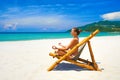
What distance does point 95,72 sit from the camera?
249 inches

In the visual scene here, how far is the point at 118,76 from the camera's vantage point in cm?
582

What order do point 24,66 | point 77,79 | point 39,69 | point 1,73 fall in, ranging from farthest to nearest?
point 24,66, point 39,69, point 1,73, point 77,79

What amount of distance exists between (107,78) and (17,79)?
2.11 m

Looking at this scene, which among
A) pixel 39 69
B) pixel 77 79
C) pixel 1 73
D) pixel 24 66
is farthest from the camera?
pixel 24 66

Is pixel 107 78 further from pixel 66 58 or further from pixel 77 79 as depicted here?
pixel 66 58

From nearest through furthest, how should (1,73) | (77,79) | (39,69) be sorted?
(77,79)
(1,73)
(39,69)

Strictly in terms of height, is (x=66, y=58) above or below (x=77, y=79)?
above

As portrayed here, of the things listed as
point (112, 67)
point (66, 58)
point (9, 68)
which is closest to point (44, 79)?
point (66, 58)

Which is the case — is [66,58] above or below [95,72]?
above

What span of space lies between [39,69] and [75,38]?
1.34 m

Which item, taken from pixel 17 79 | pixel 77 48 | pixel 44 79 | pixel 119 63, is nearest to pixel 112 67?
pixel 119 63

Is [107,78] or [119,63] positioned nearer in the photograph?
[107,78]

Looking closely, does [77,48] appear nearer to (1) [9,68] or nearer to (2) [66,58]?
(2) [66,58]

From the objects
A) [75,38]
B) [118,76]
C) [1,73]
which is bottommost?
[118,76]
